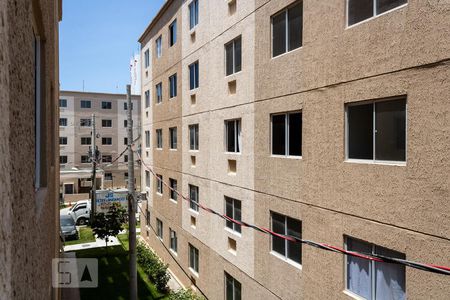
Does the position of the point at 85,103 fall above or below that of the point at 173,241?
above

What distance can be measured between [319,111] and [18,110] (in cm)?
681

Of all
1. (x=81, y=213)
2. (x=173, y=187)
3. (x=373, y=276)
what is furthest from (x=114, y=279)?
(x=81, y=213)

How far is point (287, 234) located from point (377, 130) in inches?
151

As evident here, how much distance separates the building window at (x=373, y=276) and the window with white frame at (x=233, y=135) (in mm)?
5163

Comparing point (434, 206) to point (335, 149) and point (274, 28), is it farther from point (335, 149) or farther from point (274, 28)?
point (274, 28)

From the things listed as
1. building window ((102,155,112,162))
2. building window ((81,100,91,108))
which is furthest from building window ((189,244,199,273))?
building window ((81,100,91,108))

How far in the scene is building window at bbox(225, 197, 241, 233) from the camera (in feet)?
37.2

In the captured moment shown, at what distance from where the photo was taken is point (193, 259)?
1541 centimetres

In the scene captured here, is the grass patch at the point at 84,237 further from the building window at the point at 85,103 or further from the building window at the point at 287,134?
the building window at the point at 85,103

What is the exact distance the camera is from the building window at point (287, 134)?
843 cm

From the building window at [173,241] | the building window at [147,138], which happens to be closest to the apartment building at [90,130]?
the building window at [147,138]

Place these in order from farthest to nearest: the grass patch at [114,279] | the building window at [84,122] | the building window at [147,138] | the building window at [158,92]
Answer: the building window at [84,122], the building window at [147,138], the building window at [158,92], the grass patch at [114,279]

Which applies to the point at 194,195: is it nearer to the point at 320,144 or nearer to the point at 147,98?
the point at 320,144

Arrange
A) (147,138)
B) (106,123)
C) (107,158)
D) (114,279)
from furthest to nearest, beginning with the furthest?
(107,158) → (106,123) → (147,138) → (114,279)
